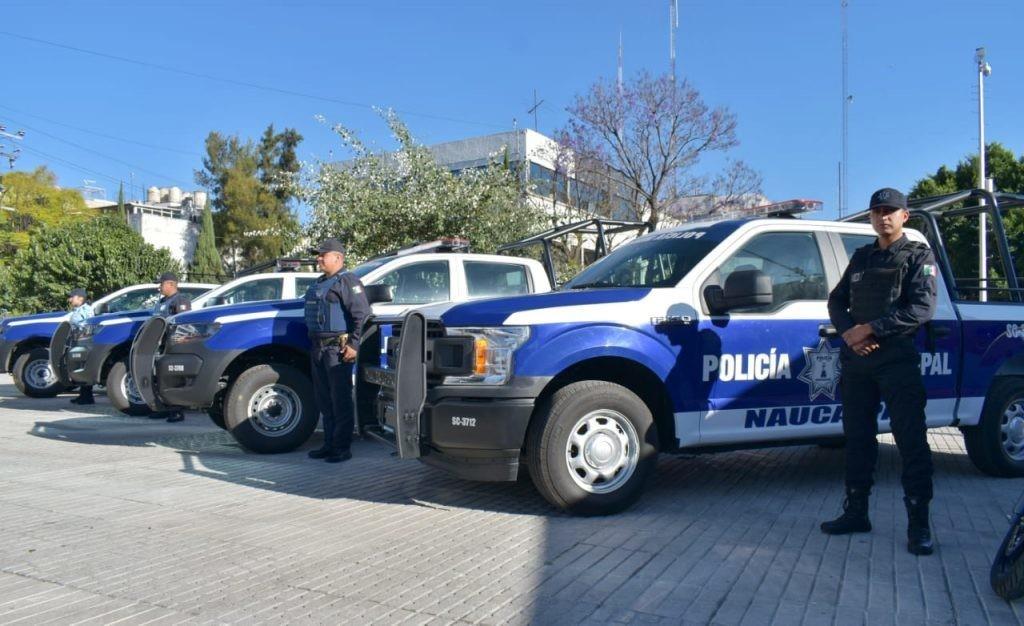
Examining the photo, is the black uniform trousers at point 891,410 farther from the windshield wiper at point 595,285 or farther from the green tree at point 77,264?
the green tree at point 77,264

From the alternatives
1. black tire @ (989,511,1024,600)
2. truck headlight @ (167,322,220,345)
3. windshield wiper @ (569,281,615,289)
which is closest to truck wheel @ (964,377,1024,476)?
black tire @ (989,511,1024,600)

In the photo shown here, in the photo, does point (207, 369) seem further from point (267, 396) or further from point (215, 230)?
point (215, 230)

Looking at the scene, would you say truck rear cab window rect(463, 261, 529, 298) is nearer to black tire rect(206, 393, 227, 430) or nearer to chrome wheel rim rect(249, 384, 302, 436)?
chrome wheel rim rect(249, 384, 302, 436)

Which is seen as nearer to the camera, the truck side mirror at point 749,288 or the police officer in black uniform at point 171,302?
the truck side mirror at point 749,288

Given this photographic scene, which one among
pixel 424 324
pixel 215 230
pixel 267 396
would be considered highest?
pixel 215 230

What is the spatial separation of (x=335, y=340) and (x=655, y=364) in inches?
121

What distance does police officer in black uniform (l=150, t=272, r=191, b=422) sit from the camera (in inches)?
392

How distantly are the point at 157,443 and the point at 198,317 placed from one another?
188 centimetres

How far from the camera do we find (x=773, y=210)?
5895 millimetres

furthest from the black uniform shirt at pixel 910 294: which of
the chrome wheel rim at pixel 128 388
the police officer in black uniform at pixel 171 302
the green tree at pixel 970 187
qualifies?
the green tree at pixel 970 187

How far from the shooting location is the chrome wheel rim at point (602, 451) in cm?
473

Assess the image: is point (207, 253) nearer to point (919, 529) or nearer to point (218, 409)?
point (218, 409)

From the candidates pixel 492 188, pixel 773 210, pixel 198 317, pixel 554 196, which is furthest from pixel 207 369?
pixel 554 196

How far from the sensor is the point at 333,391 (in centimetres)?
677
